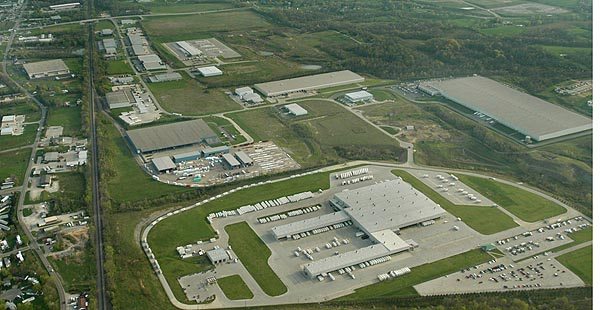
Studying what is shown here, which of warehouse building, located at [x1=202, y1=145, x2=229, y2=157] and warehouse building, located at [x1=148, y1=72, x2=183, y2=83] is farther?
warehouse building, located at [x1=148, y1=72, x2=183, y2=83]

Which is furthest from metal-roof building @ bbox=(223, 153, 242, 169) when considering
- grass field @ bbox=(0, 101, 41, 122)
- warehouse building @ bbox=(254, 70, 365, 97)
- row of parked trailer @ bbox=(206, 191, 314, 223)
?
grass field @ bbox=(0, 101, 41, 122)

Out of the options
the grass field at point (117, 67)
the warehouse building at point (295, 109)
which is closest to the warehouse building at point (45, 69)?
the grass field at point (117, 67)

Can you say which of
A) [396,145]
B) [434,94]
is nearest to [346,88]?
[434,94]

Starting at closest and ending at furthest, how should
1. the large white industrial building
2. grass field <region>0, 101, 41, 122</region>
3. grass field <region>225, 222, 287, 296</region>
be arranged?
1. grass field <region>225, 222, 287, 296</region>
2. the large white industrial building
3. grass field <region>0, 101, 41, 122</region>

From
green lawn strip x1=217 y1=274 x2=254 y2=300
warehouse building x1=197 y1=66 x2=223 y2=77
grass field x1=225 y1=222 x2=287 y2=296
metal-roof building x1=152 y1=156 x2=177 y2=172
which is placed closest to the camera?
green lawn strip x1=217 y1=274 x2=254 y2=300

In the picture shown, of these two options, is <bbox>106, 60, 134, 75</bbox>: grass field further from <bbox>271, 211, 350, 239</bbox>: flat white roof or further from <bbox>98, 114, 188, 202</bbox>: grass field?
<bbox>271, 211, 350, 239</bbox>: flat white roof

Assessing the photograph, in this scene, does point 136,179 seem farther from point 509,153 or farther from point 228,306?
point 509,153

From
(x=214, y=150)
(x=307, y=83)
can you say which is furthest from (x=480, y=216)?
(x=307, y=83)
